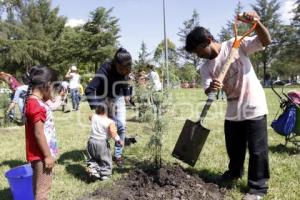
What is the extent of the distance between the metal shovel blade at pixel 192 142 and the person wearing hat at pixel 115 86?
124cm

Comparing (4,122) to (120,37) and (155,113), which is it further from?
(120,37)

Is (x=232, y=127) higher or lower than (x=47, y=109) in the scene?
lower

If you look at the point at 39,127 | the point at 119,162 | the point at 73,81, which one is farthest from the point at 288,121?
the point at 73,81

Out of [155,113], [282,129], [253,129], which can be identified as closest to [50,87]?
→ [155,113]

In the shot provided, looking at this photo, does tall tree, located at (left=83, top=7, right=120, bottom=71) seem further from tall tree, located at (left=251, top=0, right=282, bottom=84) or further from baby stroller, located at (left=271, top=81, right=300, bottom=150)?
baby stroller, located at (left=271, top=81, right=300, bottom=150)

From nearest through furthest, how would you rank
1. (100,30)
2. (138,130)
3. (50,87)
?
(50,87) < (138,130) < (100,30)

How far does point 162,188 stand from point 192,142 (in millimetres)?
671

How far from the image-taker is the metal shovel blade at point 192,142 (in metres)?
5.05

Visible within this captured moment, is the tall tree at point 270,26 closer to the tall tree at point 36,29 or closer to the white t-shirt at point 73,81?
the tall tree at point 36,29

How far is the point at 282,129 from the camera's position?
713 centimetres

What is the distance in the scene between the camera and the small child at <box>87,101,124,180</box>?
18.8 ft

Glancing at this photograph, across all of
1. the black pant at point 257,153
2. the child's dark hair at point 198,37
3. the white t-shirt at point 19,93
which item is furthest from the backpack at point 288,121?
the white t-shirt at point 19,93

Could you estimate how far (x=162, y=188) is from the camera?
4.95m

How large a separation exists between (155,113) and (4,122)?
8.01 m
